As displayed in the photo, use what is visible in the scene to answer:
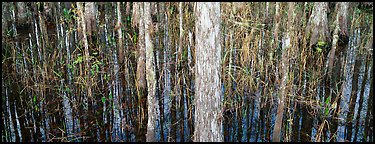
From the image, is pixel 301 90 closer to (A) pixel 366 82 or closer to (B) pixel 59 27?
(A) pixel 366 82

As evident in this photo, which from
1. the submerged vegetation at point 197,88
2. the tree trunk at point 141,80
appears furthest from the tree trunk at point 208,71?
the tree trunk at point 141,80

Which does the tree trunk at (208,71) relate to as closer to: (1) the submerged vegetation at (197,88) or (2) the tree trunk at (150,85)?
(1) the submerged vegetation at (197,88)

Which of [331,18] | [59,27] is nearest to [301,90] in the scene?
[331,18]

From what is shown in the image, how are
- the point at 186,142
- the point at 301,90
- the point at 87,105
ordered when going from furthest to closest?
the point at 301,90 < the point at 87,105 < the point at 186,142

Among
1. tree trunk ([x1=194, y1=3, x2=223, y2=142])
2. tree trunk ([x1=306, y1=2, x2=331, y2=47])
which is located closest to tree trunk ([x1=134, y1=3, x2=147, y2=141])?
tree trunk ([x1=194, y1=3, x2=223, y2=142])

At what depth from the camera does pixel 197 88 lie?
524 centimetres

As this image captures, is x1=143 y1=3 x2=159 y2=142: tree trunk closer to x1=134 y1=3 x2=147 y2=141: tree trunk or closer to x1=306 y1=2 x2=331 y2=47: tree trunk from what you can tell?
x1=134 y1=3 x2=147 y2=141: tree trunk

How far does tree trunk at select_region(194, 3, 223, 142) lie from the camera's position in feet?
16.1

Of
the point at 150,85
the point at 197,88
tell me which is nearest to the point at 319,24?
the point at 150,85

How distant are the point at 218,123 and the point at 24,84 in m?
4.49

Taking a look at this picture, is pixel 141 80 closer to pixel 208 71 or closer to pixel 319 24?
pixel 208 71

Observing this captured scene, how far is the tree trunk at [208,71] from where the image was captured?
4.92m

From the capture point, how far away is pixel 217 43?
5.04 m

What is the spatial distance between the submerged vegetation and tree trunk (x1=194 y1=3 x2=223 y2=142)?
0.04ft
